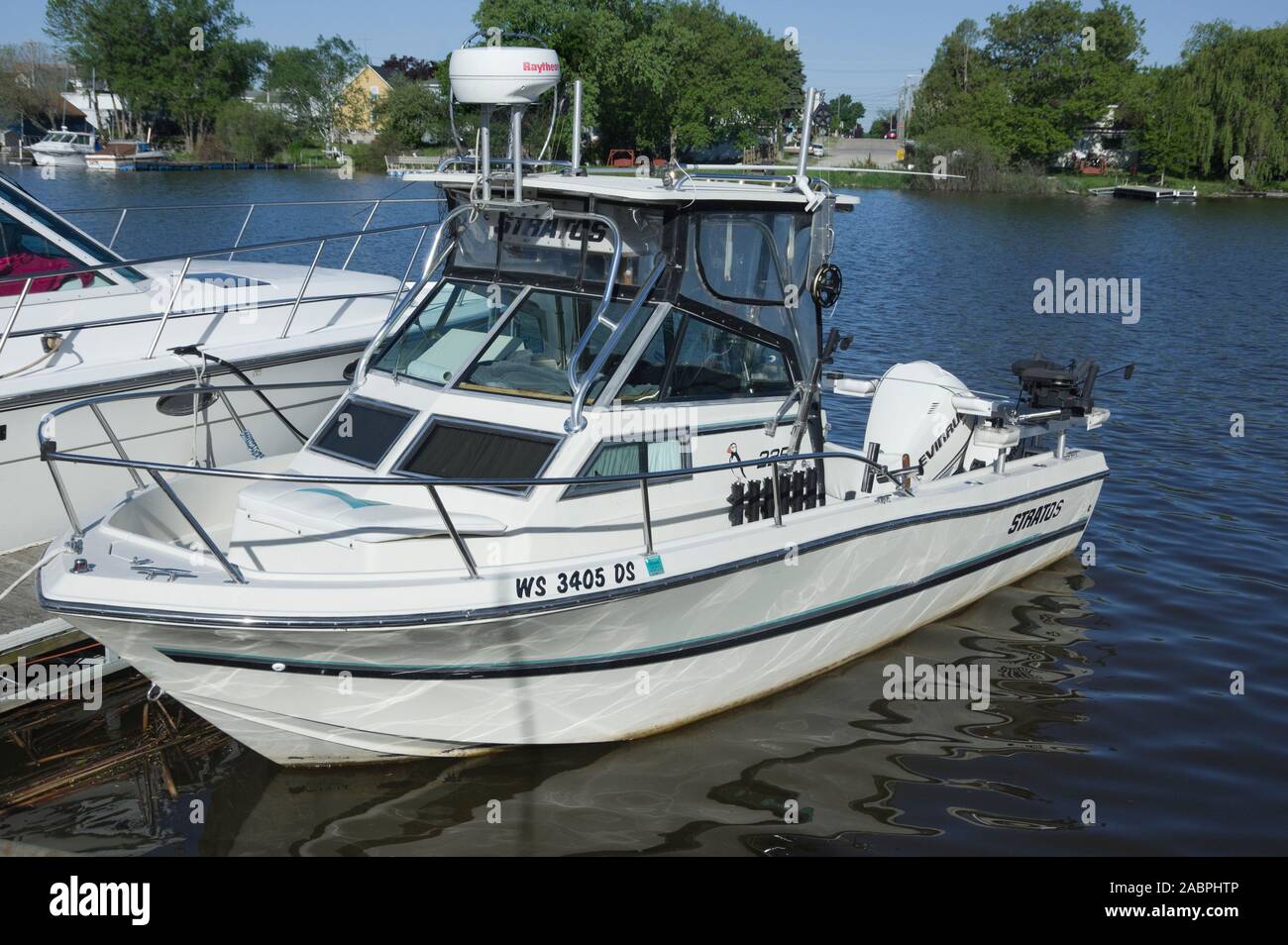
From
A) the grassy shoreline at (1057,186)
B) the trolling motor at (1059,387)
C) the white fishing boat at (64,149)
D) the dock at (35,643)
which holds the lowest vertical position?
the dock at (35,643)

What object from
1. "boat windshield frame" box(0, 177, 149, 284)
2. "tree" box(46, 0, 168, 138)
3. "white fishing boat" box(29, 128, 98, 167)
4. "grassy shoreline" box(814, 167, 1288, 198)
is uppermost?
"tree" box(46, 0, 168, 138)

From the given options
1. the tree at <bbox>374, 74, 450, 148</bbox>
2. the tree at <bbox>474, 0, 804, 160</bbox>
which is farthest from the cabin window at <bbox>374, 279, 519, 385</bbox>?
the tree at <bbox>374, 74, 450, 148</bbox>

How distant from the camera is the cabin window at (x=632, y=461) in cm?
623

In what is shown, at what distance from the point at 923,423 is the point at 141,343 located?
5916 mm

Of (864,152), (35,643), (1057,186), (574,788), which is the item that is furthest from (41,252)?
(864,152)

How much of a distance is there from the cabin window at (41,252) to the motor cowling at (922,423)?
6.38m

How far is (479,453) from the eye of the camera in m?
6.41

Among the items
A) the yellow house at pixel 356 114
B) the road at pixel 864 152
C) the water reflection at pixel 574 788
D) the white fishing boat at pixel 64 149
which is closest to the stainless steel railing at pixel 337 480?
the water reflection at pixel 574 788

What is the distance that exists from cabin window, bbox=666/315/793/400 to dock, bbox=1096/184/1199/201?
50.3 meters

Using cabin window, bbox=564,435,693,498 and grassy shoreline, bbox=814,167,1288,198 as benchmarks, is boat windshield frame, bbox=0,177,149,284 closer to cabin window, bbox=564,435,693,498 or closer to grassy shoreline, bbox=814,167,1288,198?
cabin window, bbox=564,435,693,498

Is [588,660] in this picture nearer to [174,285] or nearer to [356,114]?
[174,285]

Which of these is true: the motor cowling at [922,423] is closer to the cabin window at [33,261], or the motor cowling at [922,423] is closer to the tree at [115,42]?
the cabin window at [33,261]

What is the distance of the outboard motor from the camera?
834 cm

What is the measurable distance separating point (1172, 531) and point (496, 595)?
695 centimetres
